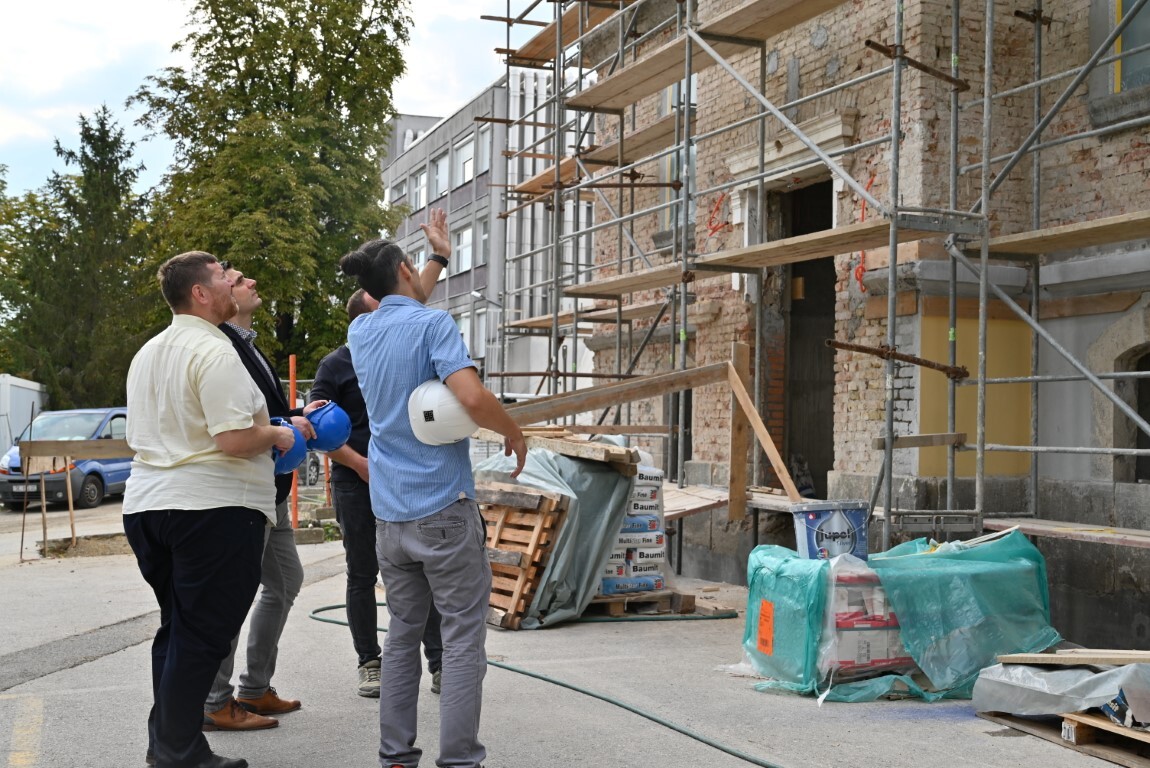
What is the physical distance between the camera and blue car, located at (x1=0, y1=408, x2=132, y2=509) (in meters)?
19.7

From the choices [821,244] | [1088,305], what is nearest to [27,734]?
[821,244]

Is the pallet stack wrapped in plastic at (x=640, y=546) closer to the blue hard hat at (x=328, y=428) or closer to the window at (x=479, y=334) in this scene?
the blue hard hat at (x=328, y=428)

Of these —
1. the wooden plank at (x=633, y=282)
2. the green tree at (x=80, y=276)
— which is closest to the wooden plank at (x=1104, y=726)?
the wooden plank at (x=633, y=282)

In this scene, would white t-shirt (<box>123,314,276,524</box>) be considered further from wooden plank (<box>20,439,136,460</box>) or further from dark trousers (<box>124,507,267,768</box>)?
wooden plank (<box>20,439,136,460</box>)

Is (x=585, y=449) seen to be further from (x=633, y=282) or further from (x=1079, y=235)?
(x=633, y=282)

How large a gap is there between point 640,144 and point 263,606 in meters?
9.83

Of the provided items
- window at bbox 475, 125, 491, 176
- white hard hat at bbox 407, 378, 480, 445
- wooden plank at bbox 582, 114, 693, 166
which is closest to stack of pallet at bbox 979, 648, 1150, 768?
white hard hat at bbox 407, 378, 480, 445

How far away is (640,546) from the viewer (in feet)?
27.7

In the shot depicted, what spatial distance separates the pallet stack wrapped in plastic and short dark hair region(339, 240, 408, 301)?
161 inches

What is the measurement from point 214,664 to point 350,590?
1616 millimetres

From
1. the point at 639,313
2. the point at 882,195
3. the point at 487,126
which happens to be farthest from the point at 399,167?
the point at 882,195

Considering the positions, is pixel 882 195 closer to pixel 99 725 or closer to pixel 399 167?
pixel 99 725

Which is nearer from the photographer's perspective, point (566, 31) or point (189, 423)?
point (189, 423)

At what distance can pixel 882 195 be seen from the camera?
31.1 ft
